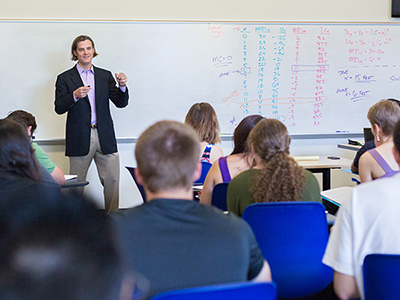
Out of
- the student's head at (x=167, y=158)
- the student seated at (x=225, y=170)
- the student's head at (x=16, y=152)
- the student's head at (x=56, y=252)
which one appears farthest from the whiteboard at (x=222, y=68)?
the student's head at (x=56, y=252)

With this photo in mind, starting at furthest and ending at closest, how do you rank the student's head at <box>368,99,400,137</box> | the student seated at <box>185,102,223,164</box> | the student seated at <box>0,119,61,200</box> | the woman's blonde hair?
the student seated at <box>185,102,223,164</box> < the student's head at <box>368,99,400,137</box> < the woman's blonde hair < the student seated at <box>0,119,61,200</box>

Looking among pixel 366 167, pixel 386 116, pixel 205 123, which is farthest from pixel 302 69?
pixel 366 167

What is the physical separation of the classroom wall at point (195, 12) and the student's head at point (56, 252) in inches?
152

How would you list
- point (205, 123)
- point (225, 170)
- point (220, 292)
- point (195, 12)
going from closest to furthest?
point (220, 292) → point (225, 170) → point (205, 123) → point (195, 12)

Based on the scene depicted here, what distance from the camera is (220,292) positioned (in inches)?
34.4

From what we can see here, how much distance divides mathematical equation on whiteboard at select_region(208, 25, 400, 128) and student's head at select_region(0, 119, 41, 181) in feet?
9.68

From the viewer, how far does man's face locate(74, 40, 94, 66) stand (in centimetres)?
374

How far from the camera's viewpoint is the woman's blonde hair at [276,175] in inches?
67.9

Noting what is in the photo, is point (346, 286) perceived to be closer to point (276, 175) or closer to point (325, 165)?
point (276, 175)

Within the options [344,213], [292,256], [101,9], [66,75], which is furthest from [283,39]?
[344,213]

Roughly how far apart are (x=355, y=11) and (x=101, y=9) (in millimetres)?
2776

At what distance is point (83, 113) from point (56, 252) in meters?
3.57

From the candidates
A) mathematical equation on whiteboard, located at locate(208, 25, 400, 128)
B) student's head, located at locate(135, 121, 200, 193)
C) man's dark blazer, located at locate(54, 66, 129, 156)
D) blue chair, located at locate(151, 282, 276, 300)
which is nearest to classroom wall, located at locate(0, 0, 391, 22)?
mathematical equation on whiteboard, located at locate(208, 25, 400, 128)

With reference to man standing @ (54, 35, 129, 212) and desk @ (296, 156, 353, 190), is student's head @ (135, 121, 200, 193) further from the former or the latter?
man standing @ (54, 35, 129, 212)
